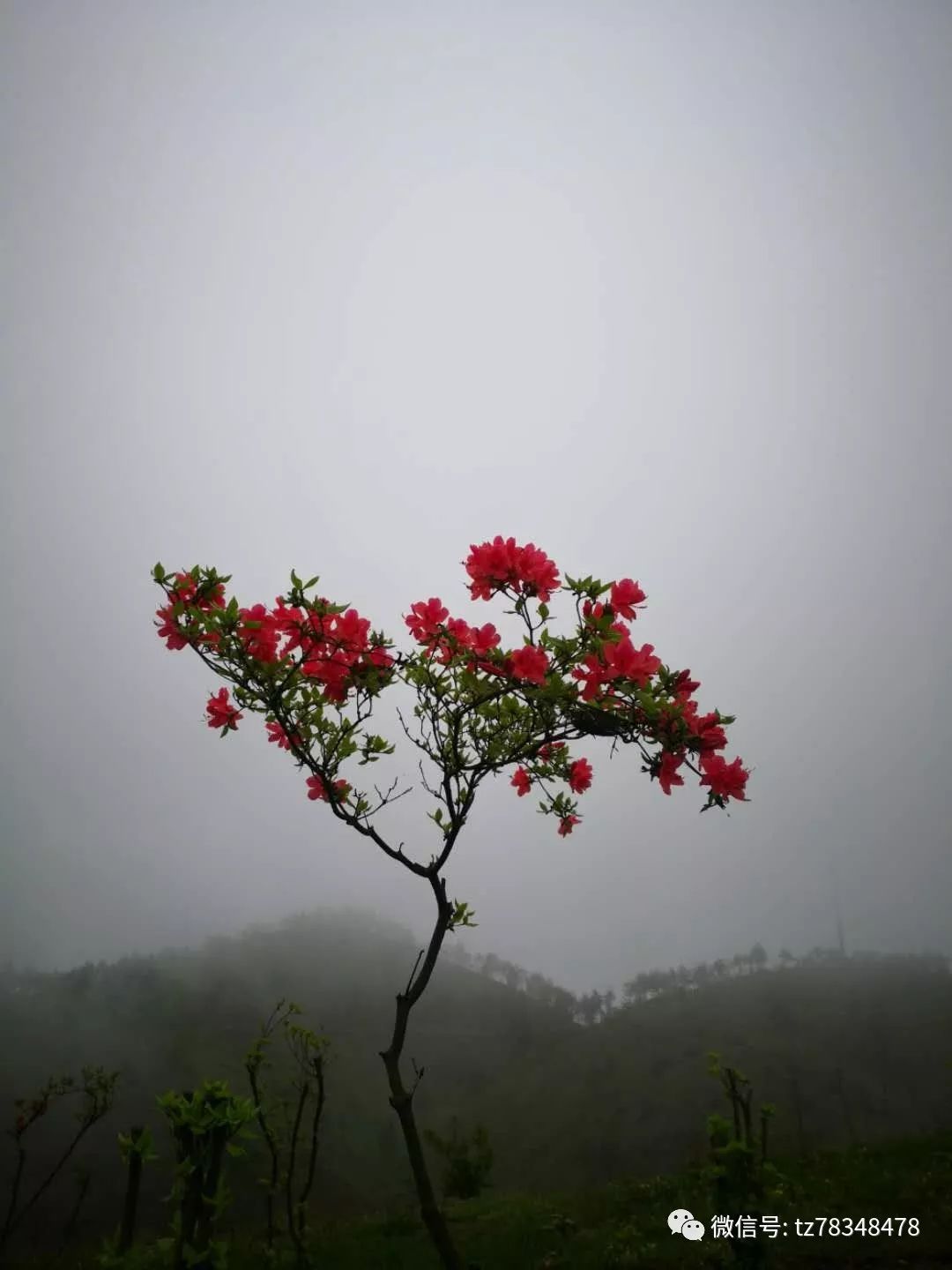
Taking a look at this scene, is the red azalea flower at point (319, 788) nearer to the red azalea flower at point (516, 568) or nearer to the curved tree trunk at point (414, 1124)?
the curved tree trunk at point (414, 1124)

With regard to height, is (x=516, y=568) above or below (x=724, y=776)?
above

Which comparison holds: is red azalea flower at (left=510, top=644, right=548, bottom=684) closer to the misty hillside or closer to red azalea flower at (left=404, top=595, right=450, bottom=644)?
red azalea flower at (left=404, top=595, right=450, bottom=644)

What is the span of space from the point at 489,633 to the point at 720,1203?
2943 mm

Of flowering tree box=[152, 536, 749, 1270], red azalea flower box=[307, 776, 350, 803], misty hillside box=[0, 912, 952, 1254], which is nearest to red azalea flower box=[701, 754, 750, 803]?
flowering tree box=[152, 536, 749, 1270]

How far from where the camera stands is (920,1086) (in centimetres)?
4166

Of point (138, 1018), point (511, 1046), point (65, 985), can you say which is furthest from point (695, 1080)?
point (65, 985)

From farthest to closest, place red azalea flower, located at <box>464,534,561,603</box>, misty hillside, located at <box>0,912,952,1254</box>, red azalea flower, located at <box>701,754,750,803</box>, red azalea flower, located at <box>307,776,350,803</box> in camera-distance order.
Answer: misty hillside, located at <box>0,912,952,1254</box> < red azalea flower, located at <box>307,776,350,803</box> < red azalea flower, located at <box>464,534,561,603</box> < red azalea flower, located at <box>701,754,750,803</box>

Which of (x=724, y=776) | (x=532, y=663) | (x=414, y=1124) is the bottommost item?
(x=414, y=1124)

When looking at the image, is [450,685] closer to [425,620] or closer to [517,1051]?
[425,620]

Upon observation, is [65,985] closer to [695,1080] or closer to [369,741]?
[695,1080]

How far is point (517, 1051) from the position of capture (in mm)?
64625

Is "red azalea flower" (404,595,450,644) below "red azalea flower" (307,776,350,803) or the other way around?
the other way around

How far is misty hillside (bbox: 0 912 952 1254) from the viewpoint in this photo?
4244cm

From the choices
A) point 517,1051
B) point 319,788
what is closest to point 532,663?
point 319,788
